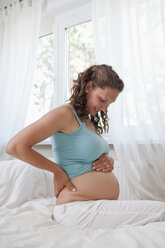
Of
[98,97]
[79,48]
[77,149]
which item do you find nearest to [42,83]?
[79,48]

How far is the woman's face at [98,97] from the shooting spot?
4.20 ft

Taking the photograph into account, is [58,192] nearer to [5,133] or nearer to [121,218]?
[121,218]

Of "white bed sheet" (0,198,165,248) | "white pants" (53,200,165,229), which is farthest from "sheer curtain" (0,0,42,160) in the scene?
"white bed sheet" (0,198,165,248)

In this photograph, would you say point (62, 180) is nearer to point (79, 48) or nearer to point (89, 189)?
→ point (89, 189)

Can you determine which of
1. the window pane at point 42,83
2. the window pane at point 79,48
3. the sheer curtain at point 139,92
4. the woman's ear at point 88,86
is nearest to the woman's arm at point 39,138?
the woman's ear at point 88,86

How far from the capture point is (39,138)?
1.07 m

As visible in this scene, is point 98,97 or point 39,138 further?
point 98,97

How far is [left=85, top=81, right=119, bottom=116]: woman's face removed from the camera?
1.28 metres

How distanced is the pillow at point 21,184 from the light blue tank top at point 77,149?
0.46 metres

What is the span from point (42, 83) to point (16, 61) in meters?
0.37

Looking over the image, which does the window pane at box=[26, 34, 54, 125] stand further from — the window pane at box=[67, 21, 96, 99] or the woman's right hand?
the woman's right hand

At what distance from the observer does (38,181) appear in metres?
1.67

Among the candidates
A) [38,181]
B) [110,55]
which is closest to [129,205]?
[38,181]

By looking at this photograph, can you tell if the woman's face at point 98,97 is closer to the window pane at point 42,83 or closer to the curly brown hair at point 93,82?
the curly brown hair at point 93,82
